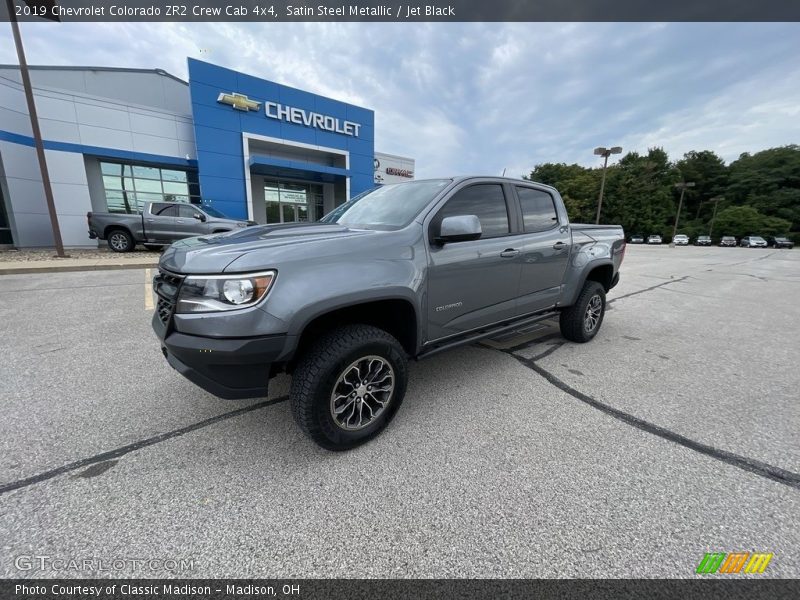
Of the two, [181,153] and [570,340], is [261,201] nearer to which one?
[181,153]

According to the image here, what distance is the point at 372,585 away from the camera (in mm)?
1444

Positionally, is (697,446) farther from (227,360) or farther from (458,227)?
(227,360)

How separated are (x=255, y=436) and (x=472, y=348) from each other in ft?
8.52

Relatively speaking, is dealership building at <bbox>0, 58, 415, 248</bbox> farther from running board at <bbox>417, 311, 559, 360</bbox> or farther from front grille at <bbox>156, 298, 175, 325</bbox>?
running board at <bbox>417, 311, 559, 360</bbox>

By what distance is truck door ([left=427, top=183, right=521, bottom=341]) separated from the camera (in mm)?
2654

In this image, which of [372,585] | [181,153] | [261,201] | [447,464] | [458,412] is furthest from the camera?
[261,201]

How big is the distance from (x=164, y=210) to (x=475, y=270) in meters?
12.7

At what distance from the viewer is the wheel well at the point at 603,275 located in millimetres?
4546

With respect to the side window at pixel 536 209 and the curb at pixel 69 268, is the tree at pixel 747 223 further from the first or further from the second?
the curb at pixel 69 268

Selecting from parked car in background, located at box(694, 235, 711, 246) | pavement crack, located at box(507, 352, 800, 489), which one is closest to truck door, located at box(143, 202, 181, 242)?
pavement crack, located at box(507, 352, 800, 489)

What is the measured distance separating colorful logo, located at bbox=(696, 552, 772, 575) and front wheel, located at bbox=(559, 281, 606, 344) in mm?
2901

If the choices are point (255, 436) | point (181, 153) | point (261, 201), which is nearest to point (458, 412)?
point (255, 436)

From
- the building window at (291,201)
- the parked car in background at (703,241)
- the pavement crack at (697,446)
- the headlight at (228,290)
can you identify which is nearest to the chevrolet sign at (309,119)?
the building window at (291,201)

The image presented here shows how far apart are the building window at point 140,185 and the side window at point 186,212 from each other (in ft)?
12.6
